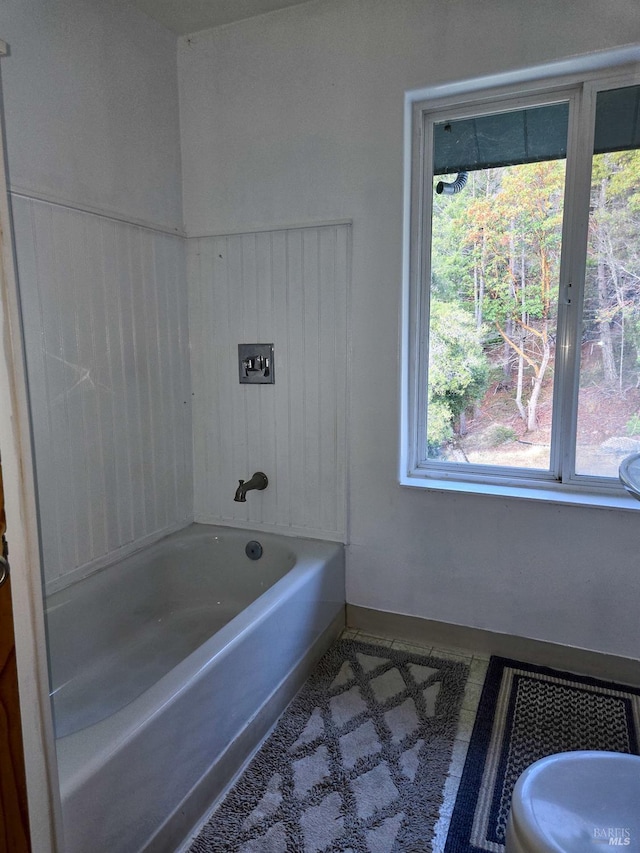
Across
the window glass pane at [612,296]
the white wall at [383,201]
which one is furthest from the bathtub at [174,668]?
the window glass pane at [612,296]

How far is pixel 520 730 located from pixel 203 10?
9.63 feet

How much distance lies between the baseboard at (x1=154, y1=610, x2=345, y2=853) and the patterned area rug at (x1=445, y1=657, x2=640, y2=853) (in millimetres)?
627

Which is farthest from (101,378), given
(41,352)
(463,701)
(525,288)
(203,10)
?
(463,701)

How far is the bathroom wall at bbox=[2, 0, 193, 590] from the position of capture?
1785 mm

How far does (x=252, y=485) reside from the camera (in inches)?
96.1

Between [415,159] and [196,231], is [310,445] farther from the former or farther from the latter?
[415,159]

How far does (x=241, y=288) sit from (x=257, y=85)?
831 mm

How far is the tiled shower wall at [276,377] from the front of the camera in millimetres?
2316

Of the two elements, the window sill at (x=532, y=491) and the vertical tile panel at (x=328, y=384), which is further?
the vertical tile panel at (x=328, y=384)

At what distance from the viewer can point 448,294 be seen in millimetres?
2268

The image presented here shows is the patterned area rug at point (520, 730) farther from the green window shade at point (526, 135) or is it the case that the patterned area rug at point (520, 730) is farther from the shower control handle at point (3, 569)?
the green window shade at point (526, 135)

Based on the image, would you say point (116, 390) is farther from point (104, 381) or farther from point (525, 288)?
point (525, 288)

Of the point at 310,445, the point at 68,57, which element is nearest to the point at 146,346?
the point at 310,445

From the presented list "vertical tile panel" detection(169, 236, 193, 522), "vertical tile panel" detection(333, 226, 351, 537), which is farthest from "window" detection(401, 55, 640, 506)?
"vertical tile panel" detection(169, 236, 193, 522)
